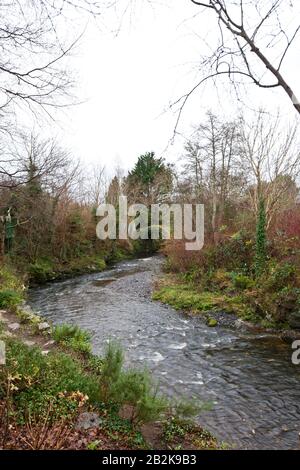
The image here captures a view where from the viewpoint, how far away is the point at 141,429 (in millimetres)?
4117

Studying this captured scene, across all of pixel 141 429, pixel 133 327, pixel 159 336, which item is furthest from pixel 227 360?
pixel 141 429

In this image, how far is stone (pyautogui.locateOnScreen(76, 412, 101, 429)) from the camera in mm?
3770

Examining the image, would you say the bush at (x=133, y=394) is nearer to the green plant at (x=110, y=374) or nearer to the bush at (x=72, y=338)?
the green plant at (x=110, y=374)

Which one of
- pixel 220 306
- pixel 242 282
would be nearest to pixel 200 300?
pixel 220 306

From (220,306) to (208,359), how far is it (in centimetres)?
399

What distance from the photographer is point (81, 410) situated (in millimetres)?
4055

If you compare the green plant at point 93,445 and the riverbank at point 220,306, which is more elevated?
the green plant at point 93,445

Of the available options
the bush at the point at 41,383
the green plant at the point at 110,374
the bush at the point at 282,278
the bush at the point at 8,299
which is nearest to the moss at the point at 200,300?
the bush at the point at 282,278

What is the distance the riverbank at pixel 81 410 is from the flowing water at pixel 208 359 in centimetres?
97

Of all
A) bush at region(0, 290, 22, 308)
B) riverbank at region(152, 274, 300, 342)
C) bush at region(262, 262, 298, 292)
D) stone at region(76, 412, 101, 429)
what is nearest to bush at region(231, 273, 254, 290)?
riverbank at region(152, 274, 300, 342)

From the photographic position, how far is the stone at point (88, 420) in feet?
12.4

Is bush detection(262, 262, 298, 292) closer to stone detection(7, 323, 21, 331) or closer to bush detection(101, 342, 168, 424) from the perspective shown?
bush detection(101, 342, 168, 424)

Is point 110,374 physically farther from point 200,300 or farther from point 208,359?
point 200,300
